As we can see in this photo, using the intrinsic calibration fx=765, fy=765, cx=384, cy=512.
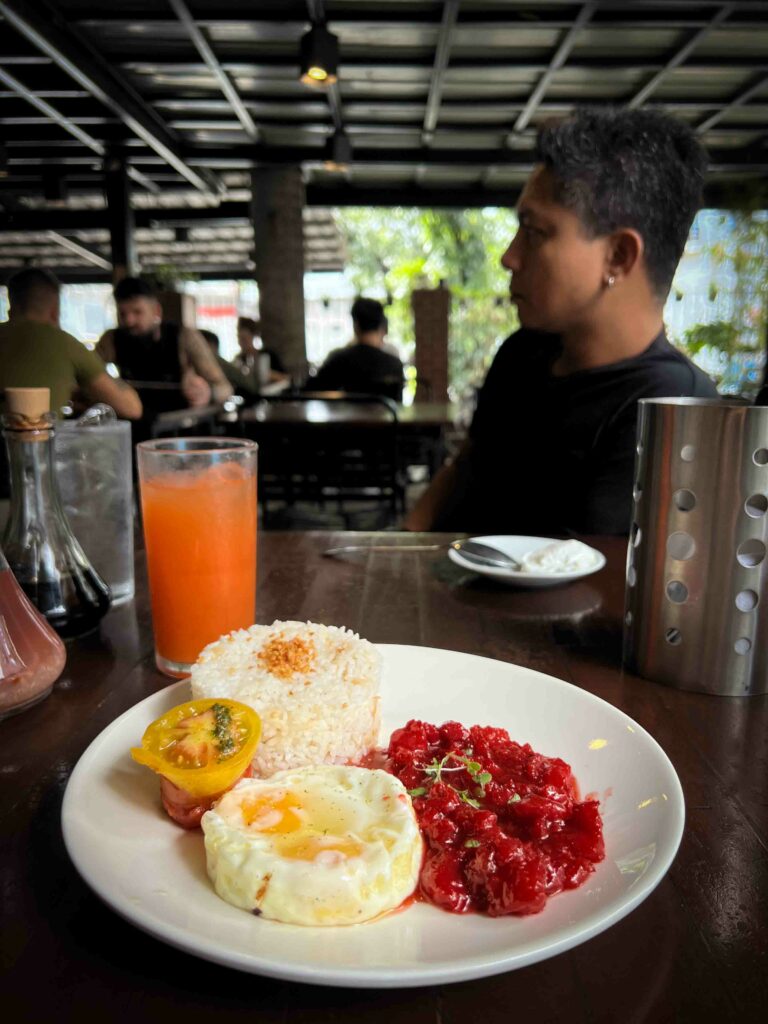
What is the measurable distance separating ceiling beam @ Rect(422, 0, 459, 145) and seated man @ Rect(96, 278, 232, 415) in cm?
302

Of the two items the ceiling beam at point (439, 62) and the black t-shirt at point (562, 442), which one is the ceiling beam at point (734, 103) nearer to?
the ceiling beam at point (439, 62)

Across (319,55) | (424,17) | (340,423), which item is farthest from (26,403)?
(424,17)

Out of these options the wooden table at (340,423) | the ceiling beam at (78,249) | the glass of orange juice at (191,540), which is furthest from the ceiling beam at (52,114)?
the glass of orange juice at (191,540)

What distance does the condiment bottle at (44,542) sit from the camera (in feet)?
3.24

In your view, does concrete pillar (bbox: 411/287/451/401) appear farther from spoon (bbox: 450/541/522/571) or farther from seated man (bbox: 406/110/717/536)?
spoon (bbox: 450/541/522/571)

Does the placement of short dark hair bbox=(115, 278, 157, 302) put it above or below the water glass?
above

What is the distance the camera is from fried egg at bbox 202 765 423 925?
20.1 inches

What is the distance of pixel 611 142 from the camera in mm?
1837

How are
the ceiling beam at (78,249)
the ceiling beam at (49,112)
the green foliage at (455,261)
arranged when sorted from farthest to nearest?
the ceiling beam at (78,249), the green foliage at (455,261), the ceiling beam at (49,112)

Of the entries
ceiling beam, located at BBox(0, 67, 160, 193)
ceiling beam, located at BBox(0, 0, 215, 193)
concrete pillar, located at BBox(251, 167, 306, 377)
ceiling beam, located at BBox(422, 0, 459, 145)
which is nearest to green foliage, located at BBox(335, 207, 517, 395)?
concrete pillar, located at BBox(251, 167, 306, 377)

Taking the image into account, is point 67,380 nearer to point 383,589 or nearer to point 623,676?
point 383,589

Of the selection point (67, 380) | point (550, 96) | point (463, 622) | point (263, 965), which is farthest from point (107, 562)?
point (550, 96)

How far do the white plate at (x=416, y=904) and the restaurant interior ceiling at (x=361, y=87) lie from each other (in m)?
5.51

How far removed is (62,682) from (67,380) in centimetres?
328
